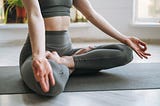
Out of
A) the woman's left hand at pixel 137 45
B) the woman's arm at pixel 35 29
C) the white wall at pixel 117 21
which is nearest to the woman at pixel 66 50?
the woman's left hand at pixel 137 45

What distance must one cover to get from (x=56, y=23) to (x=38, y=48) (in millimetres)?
421

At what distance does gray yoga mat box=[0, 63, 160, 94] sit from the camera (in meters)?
1.51

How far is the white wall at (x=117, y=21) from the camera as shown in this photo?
9.98 feet

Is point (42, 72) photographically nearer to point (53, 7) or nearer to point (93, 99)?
point (93, 99)

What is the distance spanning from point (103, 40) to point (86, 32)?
0.19 metres

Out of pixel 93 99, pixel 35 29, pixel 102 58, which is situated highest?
pixel 35 29

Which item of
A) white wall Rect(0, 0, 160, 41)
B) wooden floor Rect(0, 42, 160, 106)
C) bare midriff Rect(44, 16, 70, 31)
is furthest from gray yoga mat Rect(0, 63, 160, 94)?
white wall Rect(0, 0, 160, 41)

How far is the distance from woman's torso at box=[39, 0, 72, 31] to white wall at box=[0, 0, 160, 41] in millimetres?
1389

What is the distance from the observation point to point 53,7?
162 centimetres

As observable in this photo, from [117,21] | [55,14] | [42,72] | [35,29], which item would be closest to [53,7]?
[55,14]

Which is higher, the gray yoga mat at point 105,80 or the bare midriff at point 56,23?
the bare midriff at point 56,23

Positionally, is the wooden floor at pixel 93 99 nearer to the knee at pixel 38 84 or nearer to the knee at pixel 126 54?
the knee at pixel 38 84

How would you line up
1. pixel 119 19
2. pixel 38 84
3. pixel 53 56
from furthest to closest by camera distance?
1. pixel 119 19
2. pixel 53 56
3. pixel 38 84

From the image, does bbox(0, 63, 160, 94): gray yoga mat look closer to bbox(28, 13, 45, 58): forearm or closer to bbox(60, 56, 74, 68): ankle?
bbox(60, 56, 74, 68): ankle
